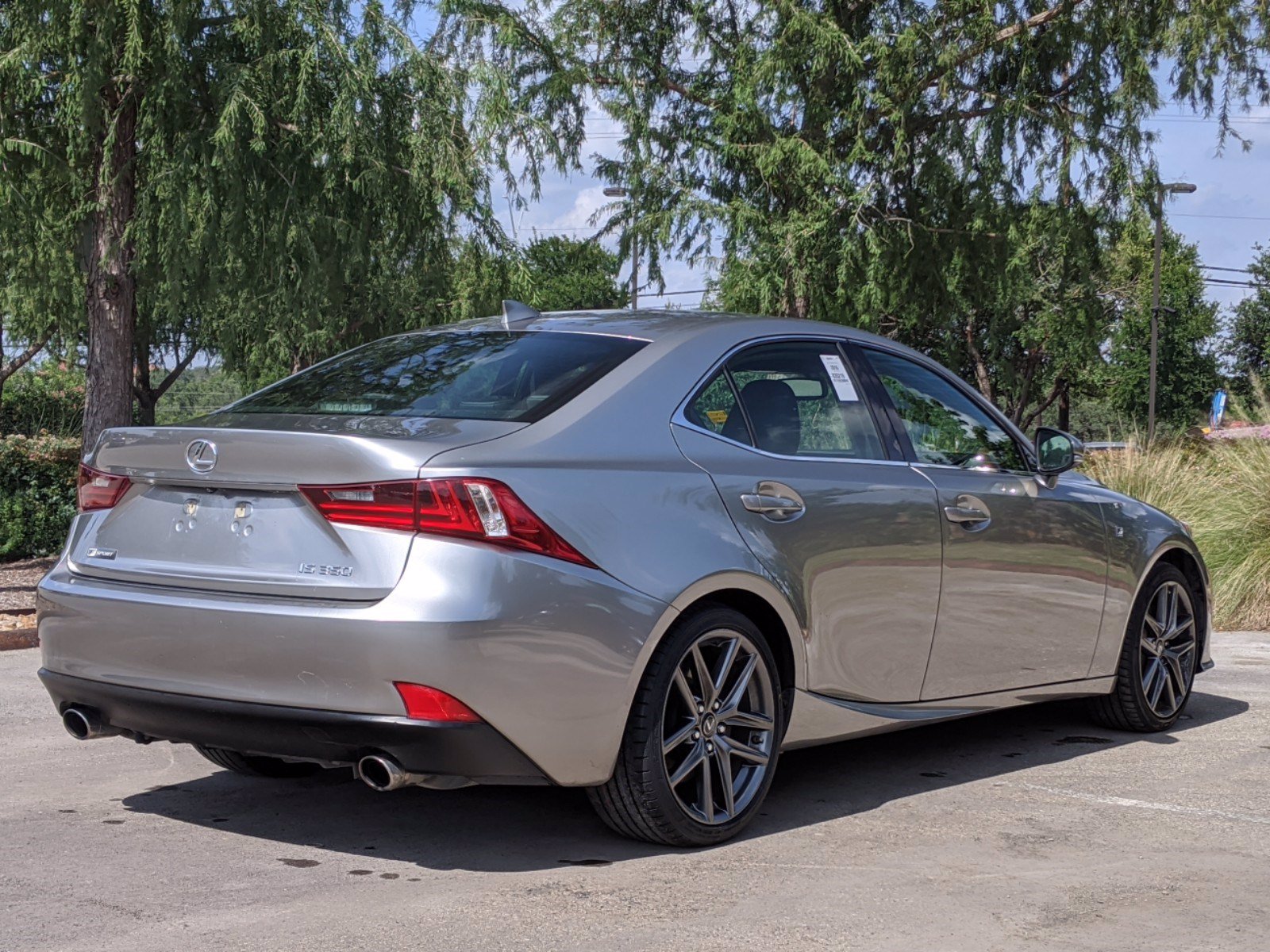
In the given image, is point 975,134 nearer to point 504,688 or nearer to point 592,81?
point 592,81

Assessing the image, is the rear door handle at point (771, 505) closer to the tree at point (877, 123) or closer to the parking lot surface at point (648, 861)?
the parking lot surface at point (648, 861)

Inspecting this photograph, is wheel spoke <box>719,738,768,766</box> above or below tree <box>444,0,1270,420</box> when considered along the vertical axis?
below

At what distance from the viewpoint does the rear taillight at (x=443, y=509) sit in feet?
14.0

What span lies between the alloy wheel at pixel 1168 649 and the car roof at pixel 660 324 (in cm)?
204

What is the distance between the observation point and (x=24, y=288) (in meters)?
15.9

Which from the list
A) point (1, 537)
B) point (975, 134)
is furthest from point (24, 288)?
point (975, 134)

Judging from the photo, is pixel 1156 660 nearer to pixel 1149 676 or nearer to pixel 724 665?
pixel 1149 676

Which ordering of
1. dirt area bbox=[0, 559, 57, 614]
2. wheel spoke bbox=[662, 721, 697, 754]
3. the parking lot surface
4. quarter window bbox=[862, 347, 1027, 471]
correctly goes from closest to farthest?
1. the parking lot surface
2. wheel spoke bbox=[662, 721, 697, 754]
3. quarter window bbox=[862, 347, 1027, 471]
4. dirt area bbox=[0, 559, 57, 614]

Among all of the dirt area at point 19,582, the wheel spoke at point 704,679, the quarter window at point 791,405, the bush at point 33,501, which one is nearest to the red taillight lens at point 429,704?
the wheel spoke at point 704,679

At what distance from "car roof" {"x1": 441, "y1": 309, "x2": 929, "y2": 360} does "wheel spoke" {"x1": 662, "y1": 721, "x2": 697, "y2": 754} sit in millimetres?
1255

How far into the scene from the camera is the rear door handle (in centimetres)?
500

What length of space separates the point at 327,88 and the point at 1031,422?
4716cm

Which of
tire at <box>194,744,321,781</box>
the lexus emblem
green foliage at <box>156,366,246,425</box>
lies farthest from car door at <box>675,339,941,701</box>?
green foliage at <box>156,366,246,425</box>

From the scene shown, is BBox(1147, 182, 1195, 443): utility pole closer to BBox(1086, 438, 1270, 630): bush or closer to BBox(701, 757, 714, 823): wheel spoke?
BBox(1086, 438, 1270, 630): bush
